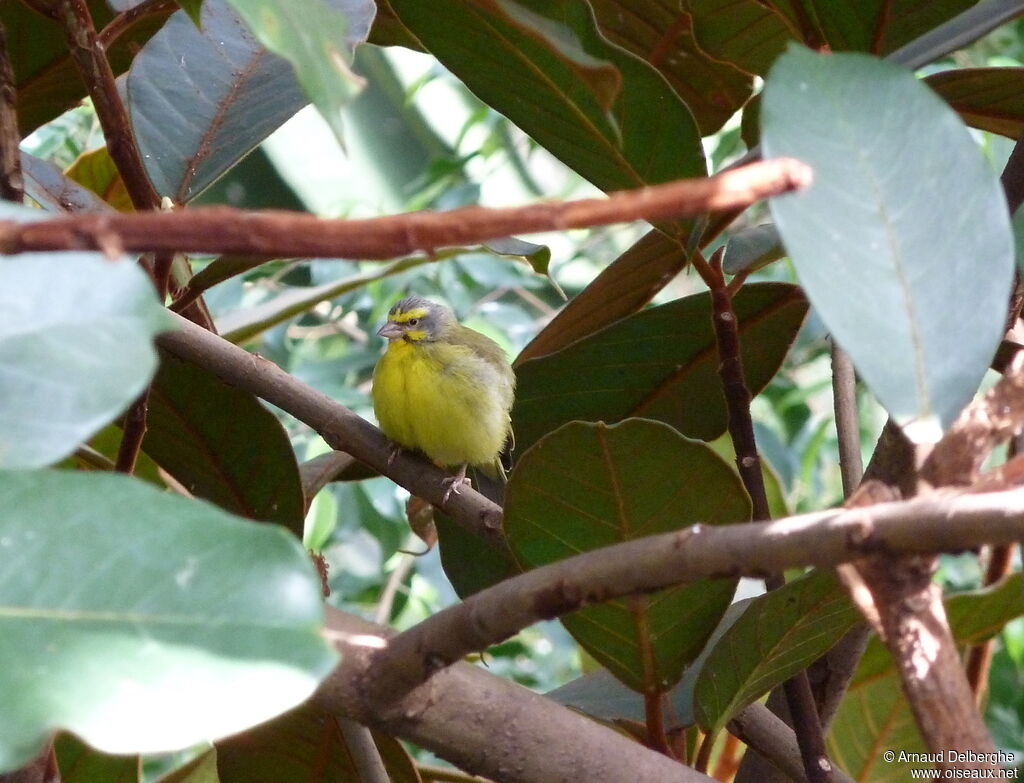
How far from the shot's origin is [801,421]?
3.88 m

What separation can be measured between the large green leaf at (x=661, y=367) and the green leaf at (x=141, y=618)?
0.91 metres

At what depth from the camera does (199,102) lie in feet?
4.82

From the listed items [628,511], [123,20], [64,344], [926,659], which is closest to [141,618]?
[64,344]

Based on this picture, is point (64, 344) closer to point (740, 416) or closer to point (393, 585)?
point (740, 416)

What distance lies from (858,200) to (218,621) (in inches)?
18.4

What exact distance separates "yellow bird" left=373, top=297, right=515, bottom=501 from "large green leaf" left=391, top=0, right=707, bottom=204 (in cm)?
129

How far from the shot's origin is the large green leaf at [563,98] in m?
1.10

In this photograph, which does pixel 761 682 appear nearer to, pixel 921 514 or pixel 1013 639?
pixel 921 514

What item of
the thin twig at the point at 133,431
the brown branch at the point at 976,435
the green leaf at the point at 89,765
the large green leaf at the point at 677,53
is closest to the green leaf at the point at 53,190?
the thin twig at the point at 133,431

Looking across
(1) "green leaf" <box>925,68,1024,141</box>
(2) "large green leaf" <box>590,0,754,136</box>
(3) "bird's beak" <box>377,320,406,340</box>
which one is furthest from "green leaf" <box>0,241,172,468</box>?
(3) "bird's beak" <box>377,320,406,340</box>

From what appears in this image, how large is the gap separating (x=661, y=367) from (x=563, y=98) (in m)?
0.48

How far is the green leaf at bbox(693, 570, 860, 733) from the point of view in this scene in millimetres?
1005

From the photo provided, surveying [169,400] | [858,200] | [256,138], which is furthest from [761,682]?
[256,138]

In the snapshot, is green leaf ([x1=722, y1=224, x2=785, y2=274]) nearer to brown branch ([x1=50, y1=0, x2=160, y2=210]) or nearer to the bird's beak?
brown branch ([x1=50, y1=0, x2=160, y2=210])
